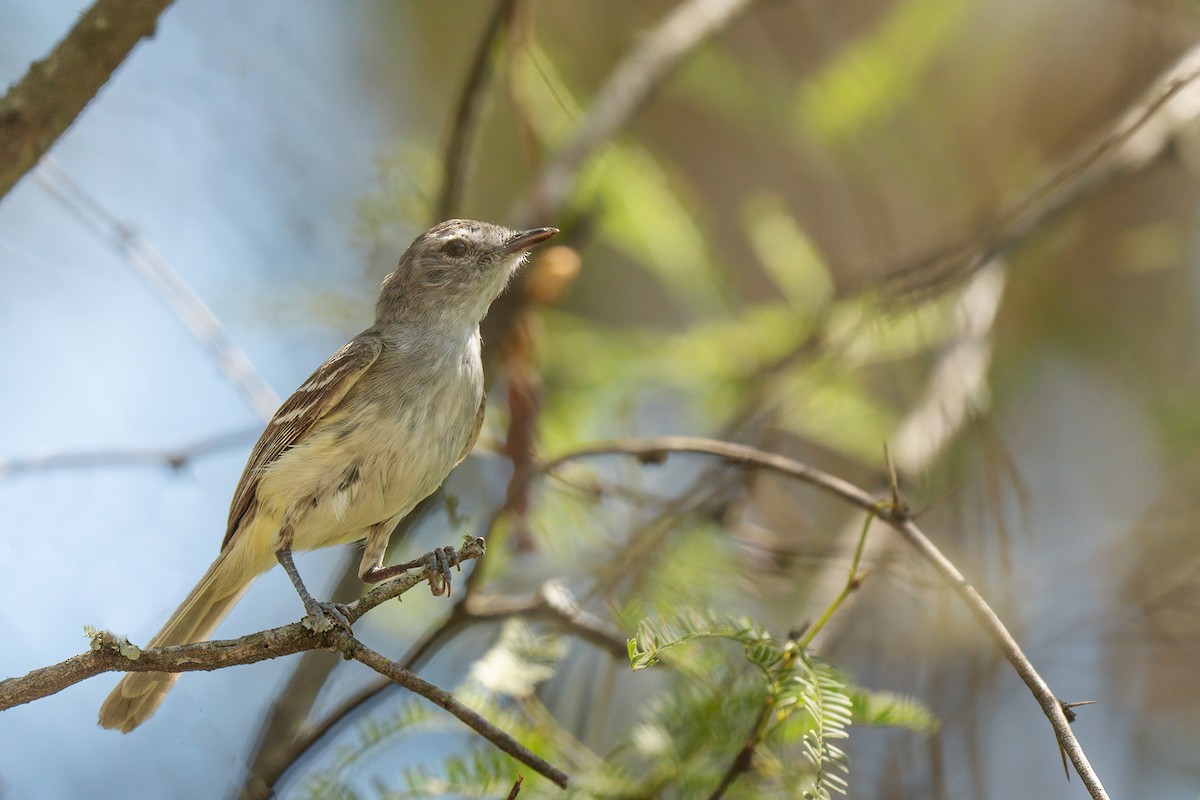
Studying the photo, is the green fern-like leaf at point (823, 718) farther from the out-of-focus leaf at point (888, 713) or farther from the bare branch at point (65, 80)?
the bare branch at point (65, 80)

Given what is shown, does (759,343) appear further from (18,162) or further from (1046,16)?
(1046,16)

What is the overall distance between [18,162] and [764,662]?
2.88 m

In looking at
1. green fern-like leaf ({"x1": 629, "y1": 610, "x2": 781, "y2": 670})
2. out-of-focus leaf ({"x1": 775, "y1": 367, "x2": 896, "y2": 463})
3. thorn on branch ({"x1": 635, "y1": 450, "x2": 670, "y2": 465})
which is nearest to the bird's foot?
green fern-like leaf ({"x1": 629, "y1": 610, "x2": 781, "y2": 670})

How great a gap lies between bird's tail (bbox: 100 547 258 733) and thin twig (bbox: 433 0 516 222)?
82.2 inches

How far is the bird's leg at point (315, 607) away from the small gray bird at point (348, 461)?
1 cm

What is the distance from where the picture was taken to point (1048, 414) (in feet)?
26.2

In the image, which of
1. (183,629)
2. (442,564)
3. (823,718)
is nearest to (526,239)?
(442,564)

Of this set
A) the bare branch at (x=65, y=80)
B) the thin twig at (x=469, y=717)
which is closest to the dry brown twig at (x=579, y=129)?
the thin twig at (x=469, y=717)

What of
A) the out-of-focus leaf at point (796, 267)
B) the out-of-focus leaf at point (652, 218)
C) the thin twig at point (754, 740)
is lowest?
the thin twig at point (754, 740)

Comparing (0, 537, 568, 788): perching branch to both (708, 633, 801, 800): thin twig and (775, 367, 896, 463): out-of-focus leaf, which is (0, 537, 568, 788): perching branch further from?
(775, 367, 896, 463): out-of-focus leaf

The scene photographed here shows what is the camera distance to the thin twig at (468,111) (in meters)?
5.21

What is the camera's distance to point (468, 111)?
17.1 ft

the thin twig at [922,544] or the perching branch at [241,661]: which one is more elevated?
the thin twig at [922,544]

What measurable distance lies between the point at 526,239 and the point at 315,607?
2044mm
